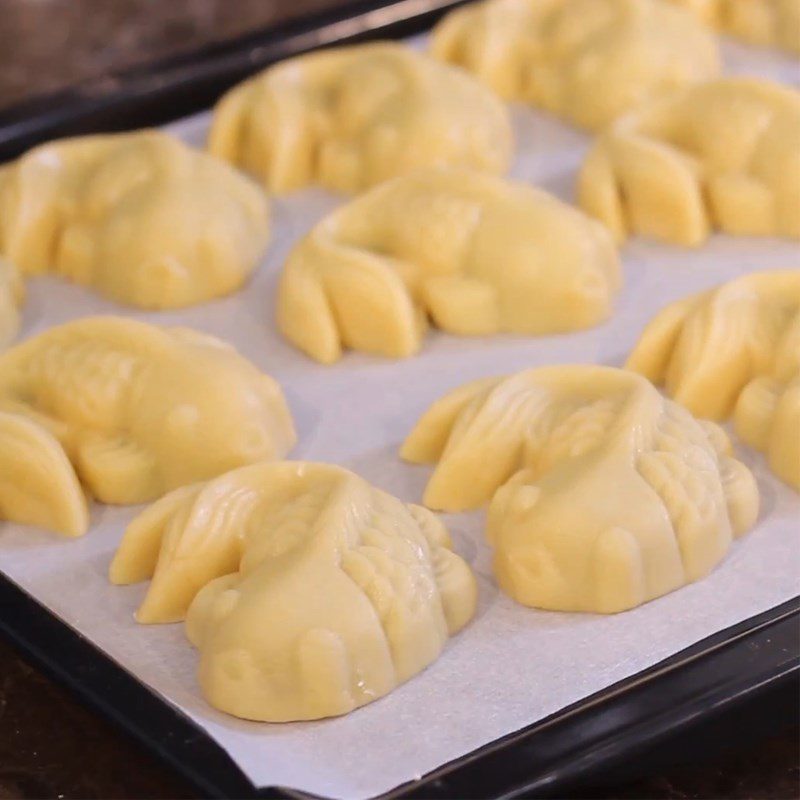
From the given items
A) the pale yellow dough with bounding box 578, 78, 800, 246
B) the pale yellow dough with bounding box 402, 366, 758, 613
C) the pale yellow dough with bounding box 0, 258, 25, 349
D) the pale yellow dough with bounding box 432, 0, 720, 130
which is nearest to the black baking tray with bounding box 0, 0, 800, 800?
the pale yellow dough with bounding box 402, 366, 758, 613

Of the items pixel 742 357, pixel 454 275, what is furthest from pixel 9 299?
pixel 742 357

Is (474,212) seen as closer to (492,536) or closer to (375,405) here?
(375,405)

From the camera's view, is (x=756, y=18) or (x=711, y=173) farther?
(x=756, y=18)

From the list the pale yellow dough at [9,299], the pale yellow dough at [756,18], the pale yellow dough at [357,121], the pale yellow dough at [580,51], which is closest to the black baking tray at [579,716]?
the pale yellow dough at [9,299]

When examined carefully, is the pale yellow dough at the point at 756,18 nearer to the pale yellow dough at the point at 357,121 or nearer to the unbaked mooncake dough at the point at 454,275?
the pale yellow dough at the point at 357,121

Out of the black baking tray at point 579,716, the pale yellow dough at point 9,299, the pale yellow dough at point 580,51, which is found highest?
the pale yellow dough at point 580,51

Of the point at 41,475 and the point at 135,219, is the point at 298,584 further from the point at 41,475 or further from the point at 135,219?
the point at 135,219
